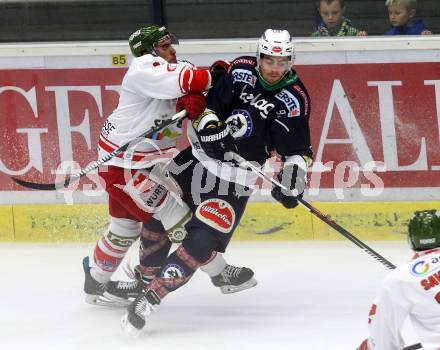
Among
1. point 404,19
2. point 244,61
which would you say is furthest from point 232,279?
point 404,19

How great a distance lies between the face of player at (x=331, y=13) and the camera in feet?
19.0

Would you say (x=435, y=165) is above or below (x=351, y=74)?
below

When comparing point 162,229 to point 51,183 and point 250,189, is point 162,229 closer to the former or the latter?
point 250,189

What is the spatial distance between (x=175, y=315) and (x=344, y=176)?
1486 mm

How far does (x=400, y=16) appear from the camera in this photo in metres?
5.76

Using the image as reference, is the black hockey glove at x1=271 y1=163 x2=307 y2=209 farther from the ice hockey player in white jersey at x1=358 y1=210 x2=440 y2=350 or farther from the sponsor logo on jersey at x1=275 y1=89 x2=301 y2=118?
the ice hockey player in white jersey at x1=358 y1=210 x2=440 y2=350

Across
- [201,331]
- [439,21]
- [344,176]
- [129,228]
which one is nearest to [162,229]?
[129,228]

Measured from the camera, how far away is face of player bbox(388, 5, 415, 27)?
575 centimetres

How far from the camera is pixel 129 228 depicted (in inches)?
186

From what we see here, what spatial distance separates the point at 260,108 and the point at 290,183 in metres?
0.31

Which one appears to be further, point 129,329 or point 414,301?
point 129,329

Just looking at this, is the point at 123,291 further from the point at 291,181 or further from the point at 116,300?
the point at 291,181

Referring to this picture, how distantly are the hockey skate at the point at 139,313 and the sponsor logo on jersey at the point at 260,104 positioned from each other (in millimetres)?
809

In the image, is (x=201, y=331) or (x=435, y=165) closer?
(x=201, y=331)
